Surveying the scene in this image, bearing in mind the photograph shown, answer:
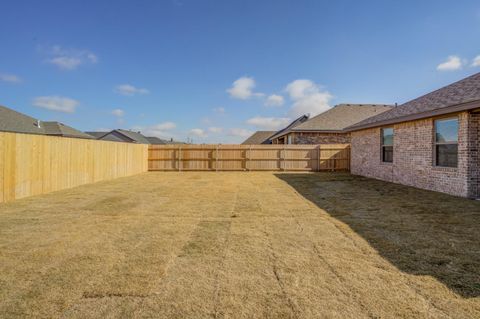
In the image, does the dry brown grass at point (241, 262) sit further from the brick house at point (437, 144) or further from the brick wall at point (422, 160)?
the brick house at point (437, 144)

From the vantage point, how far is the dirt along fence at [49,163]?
679 centimetres

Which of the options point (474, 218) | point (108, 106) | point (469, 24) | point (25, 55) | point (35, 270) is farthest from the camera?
point (108, 106)

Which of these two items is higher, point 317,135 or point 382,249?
point 317,135

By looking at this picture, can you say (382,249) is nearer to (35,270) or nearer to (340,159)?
(35,270)

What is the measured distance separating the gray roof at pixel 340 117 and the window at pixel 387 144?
21.4 feet

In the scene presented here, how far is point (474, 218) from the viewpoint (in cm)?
489

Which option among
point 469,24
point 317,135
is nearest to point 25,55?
point 317,135

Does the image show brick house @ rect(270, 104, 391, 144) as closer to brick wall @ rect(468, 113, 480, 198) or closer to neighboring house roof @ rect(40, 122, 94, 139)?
brick wall @ rect(468, 113, 480, 198)

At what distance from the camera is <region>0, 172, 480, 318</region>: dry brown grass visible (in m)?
2.11

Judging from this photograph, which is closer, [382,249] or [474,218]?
[382,249]

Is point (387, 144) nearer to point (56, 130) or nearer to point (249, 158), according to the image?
point (249, 158)

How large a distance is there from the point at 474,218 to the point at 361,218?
2.22 meters

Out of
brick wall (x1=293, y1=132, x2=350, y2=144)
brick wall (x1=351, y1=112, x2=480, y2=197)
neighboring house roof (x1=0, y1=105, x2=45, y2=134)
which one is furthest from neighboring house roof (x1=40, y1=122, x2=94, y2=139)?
brick wall (x1=351, y1=112, x2=480, y2=197)

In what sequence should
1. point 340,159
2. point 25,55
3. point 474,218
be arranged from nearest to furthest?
1. point 474,218
2. point 25,55
3. point 340,159
